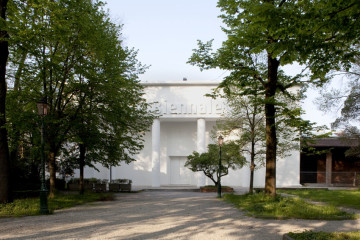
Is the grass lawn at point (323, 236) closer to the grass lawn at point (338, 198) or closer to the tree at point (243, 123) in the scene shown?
the grass lawn at point (338, 198)

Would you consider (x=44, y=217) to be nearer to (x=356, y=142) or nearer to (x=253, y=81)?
(x=253, y=81)

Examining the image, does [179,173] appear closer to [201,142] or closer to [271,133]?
[201,142]

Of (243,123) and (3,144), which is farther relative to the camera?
(243,123)

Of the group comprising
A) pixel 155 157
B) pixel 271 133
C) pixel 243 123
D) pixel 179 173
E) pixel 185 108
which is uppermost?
pixel 185 108

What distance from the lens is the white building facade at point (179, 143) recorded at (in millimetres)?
32469

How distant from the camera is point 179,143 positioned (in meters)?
36.1

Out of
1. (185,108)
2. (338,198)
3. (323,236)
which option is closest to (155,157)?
(185,108)

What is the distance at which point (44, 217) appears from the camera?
11328 millimetres

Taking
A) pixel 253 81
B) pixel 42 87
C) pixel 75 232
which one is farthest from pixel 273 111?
pixel 42 87

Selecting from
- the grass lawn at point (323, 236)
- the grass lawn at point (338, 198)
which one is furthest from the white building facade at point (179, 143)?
the grass lawn at point (323, 236)

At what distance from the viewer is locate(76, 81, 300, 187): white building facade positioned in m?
32.5

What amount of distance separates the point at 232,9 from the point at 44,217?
10.8 metres

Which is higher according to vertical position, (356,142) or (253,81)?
(253,81)

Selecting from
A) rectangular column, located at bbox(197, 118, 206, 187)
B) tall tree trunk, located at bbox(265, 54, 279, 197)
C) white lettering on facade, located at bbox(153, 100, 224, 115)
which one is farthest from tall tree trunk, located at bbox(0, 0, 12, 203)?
rectangular column, located at bbox(197, 118, 206, 187)
